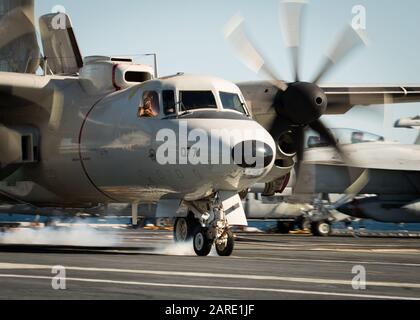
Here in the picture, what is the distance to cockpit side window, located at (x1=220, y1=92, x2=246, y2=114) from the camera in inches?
840

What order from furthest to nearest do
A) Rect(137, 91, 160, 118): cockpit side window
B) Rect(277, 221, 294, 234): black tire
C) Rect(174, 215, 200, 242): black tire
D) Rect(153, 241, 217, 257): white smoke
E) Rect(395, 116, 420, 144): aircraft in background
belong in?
Rect(395, 116, 420, 144): aircraft in background → Rect(277, 221, 294, 234): black tire → Rect(174, 215, 200, 242): black tire → Rect(153, 241, 217, 257): white smoke → Rect(137, 91, 160, 118): cockpit side window

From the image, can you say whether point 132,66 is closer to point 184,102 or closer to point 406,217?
point 184,102

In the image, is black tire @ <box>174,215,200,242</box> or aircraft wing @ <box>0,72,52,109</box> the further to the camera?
aircraft wing @ <box>0,72,52,109</box>

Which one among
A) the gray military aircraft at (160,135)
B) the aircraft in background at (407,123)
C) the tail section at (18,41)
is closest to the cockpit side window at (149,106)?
the gray military aircraft at (160,135)

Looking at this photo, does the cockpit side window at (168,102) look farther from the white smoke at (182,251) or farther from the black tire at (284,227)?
the black tire at (284,227)

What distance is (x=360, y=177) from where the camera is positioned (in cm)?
4841

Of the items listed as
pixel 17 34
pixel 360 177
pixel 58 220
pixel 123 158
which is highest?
pixel 17 34

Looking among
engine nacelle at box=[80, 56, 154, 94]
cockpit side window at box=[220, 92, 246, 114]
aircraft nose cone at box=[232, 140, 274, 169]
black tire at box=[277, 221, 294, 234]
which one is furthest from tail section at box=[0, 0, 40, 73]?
black tire at box=[277, 221, 294, 234]

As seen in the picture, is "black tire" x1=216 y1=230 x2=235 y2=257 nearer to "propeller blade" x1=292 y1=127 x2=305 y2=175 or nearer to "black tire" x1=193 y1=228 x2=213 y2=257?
"black tire" x1=193 y1=228 x2=213 y2=257

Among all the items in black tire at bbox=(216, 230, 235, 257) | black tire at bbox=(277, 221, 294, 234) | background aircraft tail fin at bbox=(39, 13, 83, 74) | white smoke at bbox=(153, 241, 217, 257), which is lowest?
black tire at bbox=(277, 221, 294, 234)

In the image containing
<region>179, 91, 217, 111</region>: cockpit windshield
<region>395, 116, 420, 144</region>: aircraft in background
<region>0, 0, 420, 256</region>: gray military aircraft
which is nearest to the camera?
<region>0, 0, 420, 256</region>: gray military aircraft

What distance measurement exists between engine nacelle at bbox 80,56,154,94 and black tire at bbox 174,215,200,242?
4.09 m
